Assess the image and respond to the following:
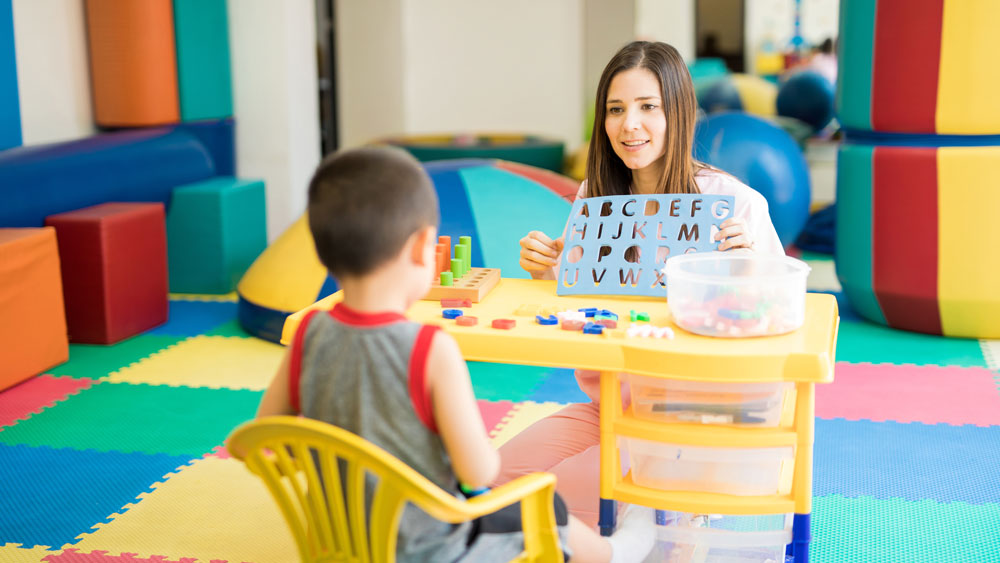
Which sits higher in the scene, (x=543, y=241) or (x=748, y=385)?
(x=543, y=241)

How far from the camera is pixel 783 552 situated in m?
1.86

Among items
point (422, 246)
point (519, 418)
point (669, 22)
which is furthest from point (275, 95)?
point (669, 22)

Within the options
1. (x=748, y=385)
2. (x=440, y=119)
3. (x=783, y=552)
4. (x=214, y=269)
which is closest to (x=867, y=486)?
(x=783, y=552)

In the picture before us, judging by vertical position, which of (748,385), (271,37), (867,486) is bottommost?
(867,486)

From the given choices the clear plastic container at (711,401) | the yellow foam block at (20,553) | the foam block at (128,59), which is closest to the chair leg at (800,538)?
the clear plastic container at (711,401)

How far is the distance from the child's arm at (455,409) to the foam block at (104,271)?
3.04 m

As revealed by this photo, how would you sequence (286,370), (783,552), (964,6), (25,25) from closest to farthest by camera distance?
(286,370) → (783,552) → (964,6) → (25,25)

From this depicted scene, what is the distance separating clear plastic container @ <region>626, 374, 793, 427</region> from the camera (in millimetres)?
1671

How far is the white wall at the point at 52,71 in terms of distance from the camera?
4293 millimetres

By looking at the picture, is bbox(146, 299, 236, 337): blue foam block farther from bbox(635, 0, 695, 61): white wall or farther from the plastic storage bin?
bbox(635, 0, 695, 61): white wall

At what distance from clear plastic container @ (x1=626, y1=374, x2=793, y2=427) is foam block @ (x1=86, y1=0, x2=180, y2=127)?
146 inches

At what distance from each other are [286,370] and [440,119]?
6.61 metres

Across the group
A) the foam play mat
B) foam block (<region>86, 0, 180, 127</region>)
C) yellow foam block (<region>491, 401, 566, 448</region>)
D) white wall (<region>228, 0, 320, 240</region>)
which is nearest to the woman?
the foam play mat

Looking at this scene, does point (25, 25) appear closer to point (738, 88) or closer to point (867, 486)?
point (867, 486)
